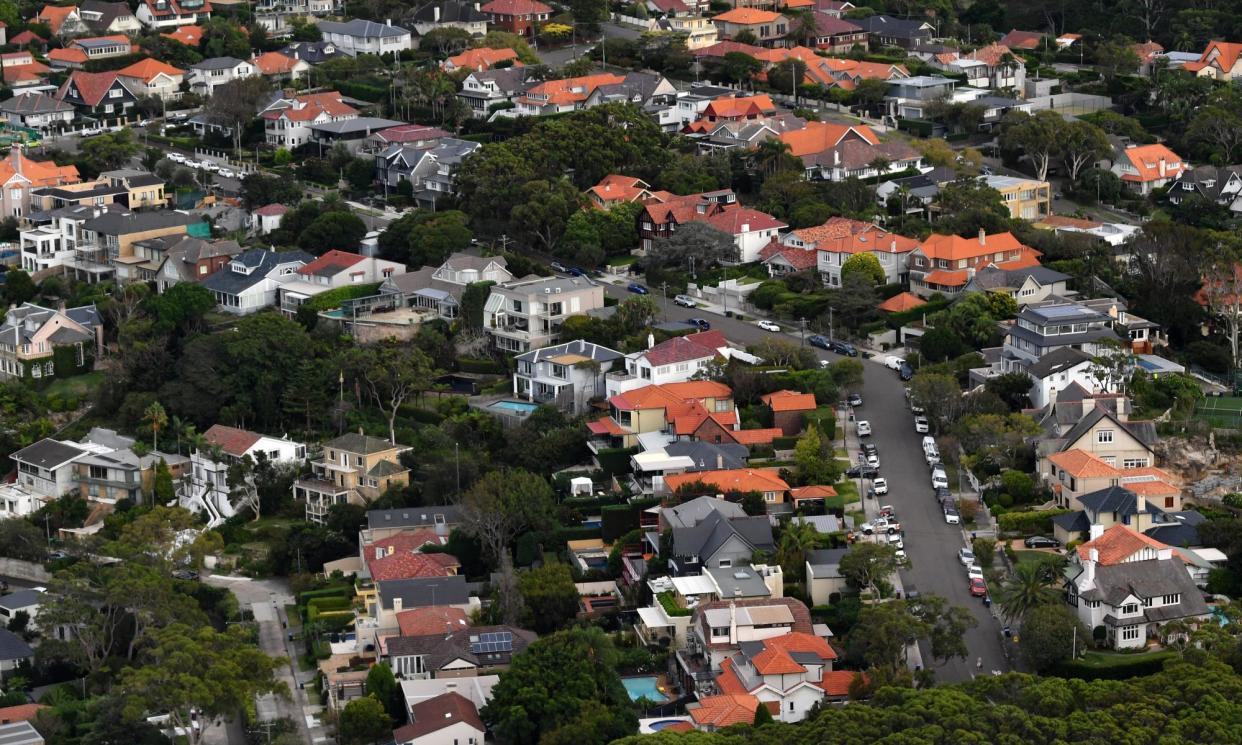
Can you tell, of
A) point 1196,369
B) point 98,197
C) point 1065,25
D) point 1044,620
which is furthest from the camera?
point 1065,25

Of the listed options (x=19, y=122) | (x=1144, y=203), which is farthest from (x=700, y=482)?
(x=19, y=122)

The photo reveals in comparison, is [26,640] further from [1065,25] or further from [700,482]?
[1065,25]

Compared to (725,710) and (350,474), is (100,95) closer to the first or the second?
(350,474)

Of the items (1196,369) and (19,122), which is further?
(19,122)

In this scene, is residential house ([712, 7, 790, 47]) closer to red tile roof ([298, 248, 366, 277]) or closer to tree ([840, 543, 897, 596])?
red tile roof ([298, 248, 366, 277])

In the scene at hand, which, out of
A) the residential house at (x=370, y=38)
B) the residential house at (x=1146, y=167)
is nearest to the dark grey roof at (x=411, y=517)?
the residential house at (x=1146, y=167)
